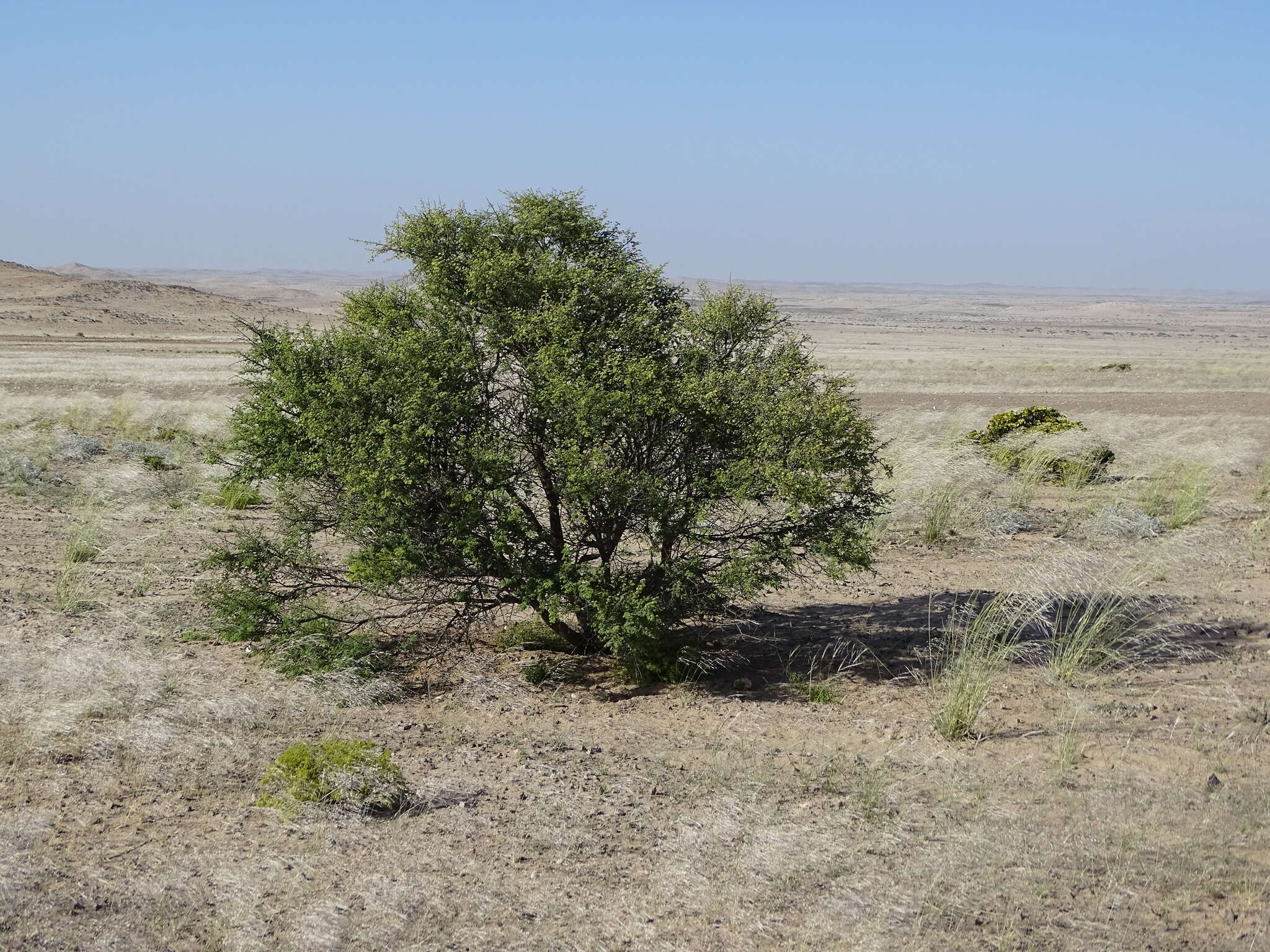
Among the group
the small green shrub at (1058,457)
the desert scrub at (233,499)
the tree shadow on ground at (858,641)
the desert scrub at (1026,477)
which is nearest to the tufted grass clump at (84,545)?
the desert scrub at (233,499)

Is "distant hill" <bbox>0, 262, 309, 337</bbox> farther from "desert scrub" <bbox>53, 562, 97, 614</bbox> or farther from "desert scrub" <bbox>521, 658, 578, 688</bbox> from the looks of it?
"desert scrub" <bbox>521, 658, 578, 688</bbox>

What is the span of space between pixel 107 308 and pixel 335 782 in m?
76.8

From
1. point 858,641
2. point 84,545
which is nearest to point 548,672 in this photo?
point 858,641

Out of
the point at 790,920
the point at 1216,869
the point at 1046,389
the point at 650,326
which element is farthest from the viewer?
the point at 1046,389

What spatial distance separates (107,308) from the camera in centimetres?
7412

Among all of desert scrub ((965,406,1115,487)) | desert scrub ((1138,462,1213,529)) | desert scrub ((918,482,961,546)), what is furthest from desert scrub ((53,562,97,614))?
desert scrub ((1138,462,1213,529))

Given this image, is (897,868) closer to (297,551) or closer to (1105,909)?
(1105,909)

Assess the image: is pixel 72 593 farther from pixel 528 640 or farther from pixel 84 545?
pixel 528 640

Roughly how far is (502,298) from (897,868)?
4841 mm

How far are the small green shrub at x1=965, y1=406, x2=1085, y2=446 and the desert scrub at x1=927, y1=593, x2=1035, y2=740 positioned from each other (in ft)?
31.1

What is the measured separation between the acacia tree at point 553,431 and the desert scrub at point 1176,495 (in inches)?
291

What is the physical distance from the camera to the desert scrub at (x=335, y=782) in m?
6.09

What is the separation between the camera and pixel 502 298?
27.0 ft

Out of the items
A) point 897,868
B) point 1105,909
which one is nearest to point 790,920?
point 897,868
